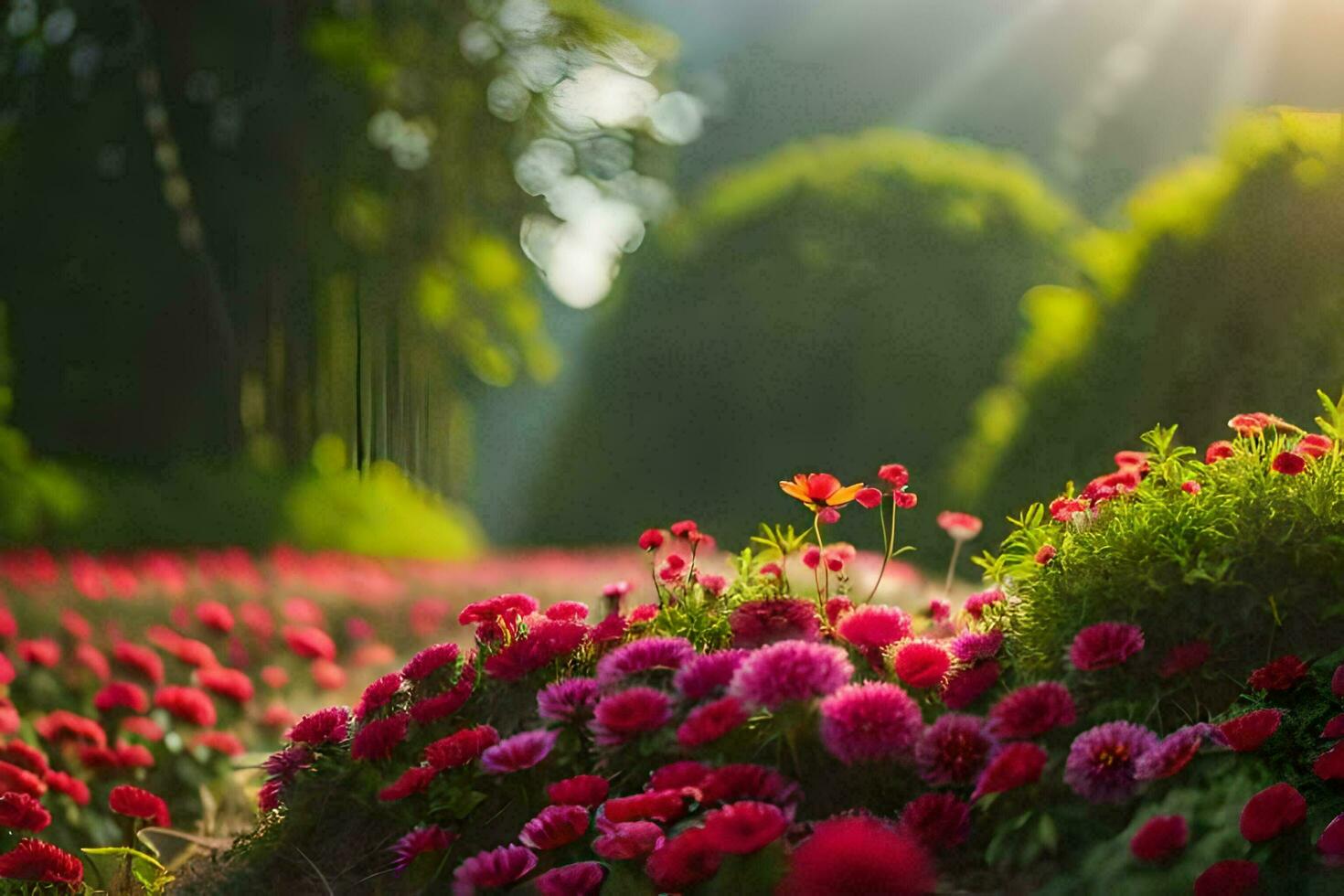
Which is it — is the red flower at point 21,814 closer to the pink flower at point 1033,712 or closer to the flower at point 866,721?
the flower at point 866,721

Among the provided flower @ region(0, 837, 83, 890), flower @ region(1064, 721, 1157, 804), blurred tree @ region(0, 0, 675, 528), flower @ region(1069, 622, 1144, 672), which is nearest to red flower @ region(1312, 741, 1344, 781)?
flower @ region(1064, 721, 1157, 804)

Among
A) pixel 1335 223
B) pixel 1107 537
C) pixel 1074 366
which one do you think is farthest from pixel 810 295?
pixel 1107 537

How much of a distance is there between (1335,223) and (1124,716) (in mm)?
3634

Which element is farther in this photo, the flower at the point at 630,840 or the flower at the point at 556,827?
the flower at the point at 556,827

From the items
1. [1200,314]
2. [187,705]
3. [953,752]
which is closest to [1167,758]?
[953,752]

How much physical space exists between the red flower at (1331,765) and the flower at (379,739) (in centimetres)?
158

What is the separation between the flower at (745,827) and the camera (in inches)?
70.2

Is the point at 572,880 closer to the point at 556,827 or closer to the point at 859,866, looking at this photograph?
the point at 556,827

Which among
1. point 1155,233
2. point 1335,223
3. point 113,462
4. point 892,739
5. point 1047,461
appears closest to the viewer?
point 892,739

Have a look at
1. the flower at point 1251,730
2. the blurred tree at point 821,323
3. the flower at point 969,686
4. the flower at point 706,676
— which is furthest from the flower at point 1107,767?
the blurred tree at point 821,323

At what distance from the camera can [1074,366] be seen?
5.85 meters

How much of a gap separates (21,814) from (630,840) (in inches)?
69.9

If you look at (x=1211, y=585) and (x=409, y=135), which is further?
(x=409, y=135)

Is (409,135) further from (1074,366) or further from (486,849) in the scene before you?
(486,849)
